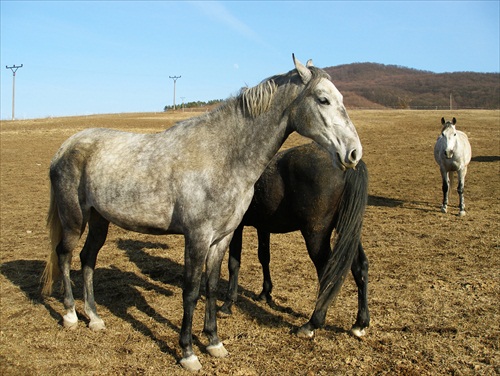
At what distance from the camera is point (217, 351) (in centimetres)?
422

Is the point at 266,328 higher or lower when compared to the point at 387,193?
lower

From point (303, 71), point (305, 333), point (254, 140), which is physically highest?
point (303, 71)

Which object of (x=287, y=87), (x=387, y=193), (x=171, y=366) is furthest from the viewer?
(x=387, y=193)

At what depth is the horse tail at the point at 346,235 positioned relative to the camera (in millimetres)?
4375

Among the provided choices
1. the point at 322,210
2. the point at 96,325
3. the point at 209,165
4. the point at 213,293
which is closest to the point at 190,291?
the point at 213,293

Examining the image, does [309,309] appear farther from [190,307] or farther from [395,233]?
[395,233]

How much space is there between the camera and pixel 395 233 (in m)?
8.62

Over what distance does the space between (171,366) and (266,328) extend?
1181 mm

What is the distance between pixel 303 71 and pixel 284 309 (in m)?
2.90

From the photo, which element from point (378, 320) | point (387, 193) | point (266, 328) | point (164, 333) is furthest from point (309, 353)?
point (387, 193)

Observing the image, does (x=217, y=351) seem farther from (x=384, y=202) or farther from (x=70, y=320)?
(x=384, y=202)

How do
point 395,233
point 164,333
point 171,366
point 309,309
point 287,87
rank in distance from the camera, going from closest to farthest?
point 287,87 < point 171,366 < point 164,333 < point 309,309 < point 395,233

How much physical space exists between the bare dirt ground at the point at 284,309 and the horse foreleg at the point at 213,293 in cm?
10

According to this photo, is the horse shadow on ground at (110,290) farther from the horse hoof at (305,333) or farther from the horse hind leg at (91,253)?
the horse hoof at (305,333)
